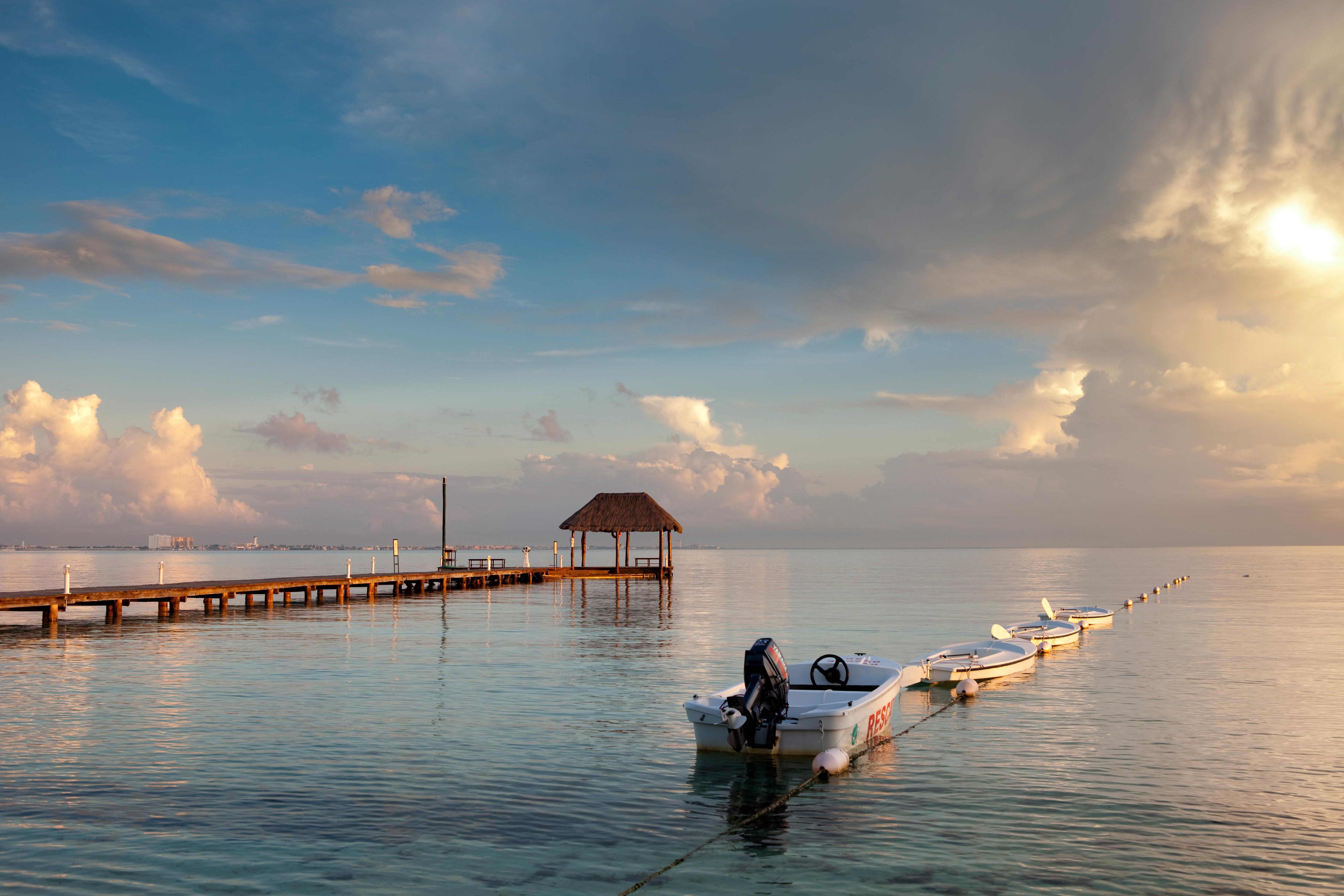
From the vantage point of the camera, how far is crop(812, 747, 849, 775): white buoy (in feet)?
45.5

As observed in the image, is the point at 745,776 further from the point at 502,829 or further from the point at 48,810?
the point at 48,810

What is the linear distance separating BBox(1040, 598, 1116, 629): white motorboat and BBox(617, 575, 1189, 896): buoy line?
2238 centimetres

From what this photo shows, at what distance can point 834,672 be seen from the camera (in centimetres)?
1817

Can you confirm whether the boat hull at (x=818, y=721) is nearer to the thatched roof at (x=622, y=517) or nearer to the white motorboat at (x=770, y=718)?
the white motorboat at (x=770, y=718)

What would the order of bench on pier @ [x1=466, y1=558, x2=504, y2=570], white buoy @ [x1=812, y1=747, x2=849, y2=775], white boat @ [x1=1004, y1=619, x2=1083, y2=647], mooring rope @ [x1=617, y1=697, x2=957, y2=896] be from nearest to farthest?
mooring rope @ [x1=617, y1=697, x2=957, y2=896] < white buoy @ [x1=812, y1=747, x2=849, y2=775] < white boat @ [x1=1004, y1=619, x2=1083, y2=647] < bench on pier @ [x1=466, y1=558, x2=504, y2=570]

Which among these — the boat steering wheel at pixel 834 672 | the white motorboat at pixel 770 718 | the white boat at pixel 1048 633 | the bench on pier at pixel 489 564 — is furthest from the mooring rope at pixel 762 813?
the bench on pier at pixel 489 564

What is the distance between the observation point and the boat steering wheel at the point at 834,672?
59.4 feet

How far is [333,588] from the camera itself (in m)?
58.9

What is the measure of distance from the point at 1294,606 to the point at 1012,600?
53.5ft

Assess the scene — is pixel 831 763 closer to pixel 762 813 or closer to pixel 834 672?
pixel 762 813

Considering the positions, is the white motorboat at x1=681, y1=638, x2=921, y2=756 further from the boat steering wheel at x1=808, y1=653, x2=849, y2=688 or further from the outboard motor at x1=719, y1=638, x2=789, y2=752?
the boat steering wheel at x1=808, y1=653, x2=849, y2=688

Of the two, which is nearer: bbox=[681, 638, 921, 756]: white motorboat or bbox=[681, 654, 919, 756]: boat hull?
bbox=[681, 638, 921, 756]: white motorboat

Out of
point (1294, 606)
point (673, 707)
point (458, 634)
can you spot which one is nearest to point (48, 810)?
point (673, 707)

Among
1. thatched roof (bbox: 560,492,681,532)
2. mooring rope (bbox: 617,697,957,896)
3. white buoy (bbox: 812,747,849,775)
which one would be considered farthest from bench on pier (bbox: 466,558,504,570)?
white buoy (bbox: 812,747,849,775)
